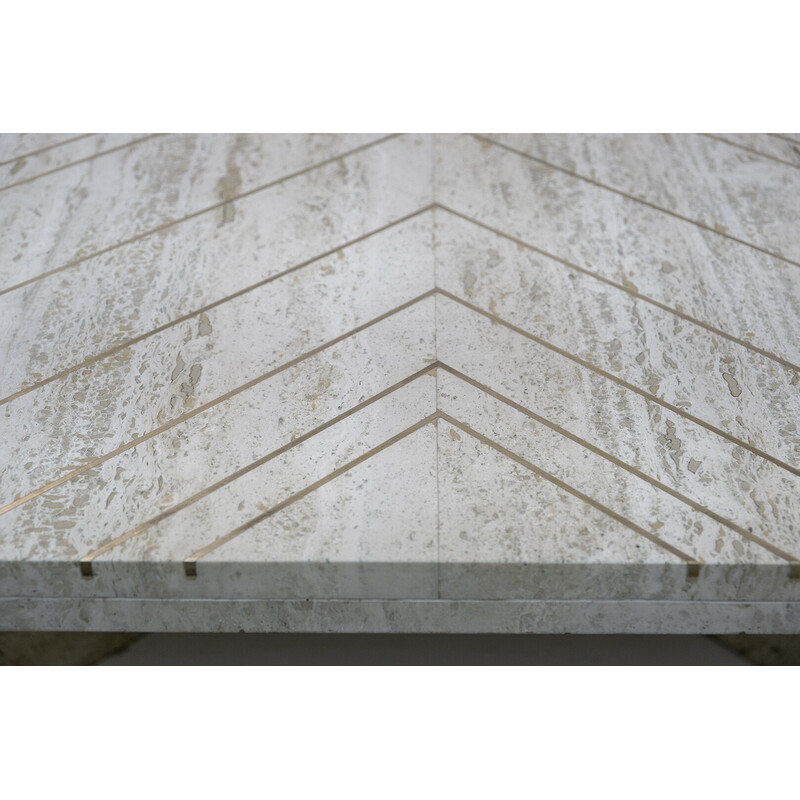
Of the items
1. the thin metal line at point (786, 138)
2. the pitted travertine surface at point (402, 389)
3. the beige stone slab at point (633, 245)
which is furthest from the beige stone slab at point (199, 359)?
the thin metal line at point (786, 138)

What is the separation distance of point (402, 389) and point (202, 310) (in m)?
0.46

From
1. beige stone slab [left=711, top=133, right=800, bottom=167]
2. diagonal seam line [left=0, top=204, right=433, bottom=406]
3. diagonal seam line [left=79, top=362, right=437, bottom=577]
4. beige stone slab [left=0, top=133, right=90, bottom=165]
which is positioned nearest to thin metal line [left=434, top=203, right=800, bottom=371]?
diagonal seam line [left=0, top=204, right=433, bottom=406]

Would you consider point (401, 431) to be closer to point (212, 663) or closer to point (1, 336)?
point (212, 663)

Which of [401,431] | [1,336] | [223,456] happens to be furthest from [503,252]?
[1,336]

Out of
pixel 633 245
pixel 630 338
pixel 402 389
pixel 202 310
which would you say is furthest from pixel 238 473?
pixel 633 245

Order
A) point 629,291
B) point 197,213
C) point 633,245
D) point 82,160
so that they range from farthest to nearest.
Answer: point 82,160, point 197,213, point 633,245, point 629,291

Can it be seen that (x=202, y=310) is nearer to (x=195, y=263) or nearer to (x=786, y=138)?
(x=195, y=263)

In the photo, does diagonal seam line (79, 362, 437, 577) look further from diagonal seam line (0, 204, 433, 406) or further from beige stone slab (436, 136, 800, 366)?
beige stone slab (436, 136, 800, 366)

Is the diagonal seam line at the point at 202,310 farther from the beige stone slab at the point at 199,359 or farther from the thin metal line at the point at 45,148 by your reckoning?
the thin metal line at the point at 45,148

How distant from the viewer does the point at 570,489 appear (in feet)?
6.24

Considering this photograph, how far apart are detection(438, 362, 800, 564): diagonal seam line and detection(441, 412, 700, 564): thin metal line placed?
91 mm

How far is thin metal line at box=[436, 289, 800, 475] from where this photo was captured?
198 cm

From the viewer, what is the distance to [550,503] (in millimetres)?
1876

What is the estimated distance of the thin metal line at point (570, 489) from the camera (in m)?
1.82
